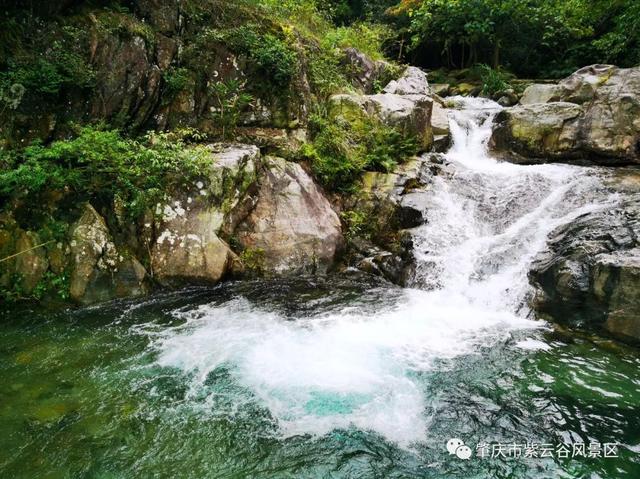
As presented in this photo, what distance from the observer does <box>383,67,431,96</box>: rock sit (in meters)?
13.5

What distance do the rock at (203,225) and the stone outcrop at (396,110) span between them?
4.18m

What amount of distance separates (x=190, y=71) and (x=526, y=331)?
27.9 feet

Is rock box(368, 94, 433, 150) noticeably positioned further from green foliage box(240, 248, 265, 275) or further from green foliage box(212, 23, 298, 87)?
green foliage box(240, 248, 265, 275)

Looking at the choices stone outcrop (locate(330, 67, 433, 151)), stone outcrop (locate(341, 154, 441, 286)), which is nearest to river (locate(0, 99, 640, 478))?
stone outcrop (locate(341, 154, 441, 286))

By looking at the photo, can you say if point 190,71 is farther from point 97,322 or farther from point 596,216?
point 596,216

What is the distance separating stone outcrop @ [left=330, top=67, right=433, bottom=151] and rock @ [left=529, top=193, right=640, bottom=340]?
528 centimetres

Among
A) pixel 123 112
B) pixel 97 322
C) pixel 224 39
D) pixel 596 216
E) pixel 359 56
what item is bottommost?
pixel 97 322

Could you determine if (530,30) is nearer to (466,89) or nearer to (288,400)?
(466,89)

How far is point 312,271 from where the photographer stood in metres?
8.41

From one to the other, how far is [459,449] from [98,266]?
617 cm

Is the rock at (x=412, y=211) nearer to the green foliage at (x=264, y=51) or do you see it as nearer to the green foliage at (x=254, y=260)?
the green foliage at (x=254, y=260)

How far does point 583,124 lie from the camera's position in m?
10.9

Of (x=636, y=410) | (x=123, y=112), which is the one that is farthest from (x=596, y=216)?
(x=123, y=112)

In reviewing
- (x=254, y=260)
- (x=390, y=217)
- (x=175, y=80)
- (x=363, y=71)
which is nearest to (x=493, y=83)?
(x=363, y=71)
